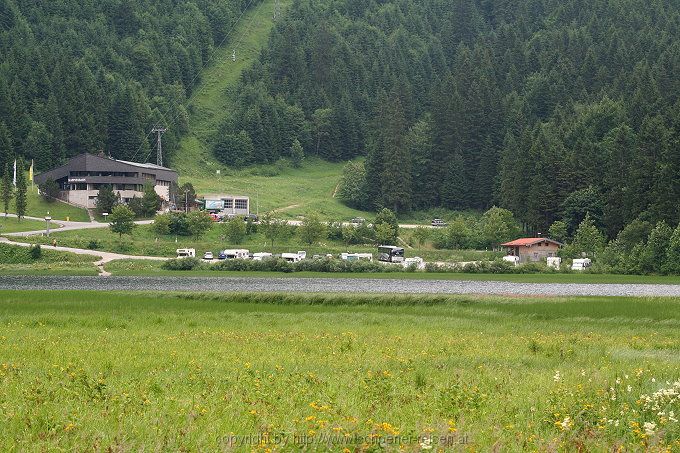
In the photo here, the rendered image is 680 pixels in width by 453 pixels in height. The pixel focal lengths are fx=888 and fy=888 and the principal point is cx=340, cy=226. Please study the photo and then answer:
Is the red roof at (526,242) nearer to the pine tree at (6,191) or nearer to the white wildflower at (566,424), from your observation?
the pine tree at (6,191)

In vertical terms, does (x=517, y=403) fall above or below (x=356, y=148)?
below

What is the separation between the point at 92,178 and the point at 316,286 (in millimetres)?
69009

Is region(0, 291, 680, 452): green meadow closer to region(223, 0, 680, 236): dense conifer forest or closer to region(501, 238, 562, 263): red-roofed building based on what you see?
region(501, 238, 562, 263): red-roofed building

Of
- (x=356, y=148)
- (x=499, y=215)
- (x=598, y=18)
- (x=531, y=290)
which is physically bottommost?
(x=531, y=290)

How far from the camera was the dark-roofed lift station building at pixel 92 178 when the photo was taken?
12606cm

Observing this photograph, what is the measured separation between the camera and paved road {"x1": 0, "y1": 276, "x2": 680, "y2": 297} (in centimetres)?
6021

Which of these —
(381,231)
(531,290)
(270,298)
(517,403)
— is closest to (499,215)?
(381,231)

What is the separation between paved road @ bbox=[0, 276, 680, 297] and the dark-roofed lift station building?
52985 mm

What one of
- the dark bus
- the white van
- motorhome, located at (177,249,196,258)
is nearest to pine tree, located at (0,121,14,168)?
motorhome, located at (177,249,196,258)

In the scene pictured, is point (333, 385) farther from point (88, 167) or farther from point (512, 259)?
point (88, 167)

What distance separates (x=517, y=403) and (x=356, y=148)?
174 metres

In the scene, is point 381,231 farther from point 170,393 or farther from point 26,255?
point 170,393

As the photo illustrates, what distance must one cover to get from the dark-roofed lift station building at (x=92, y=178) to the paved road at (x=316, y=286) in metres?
53.0

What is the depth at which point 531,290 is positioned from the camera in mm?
62781
